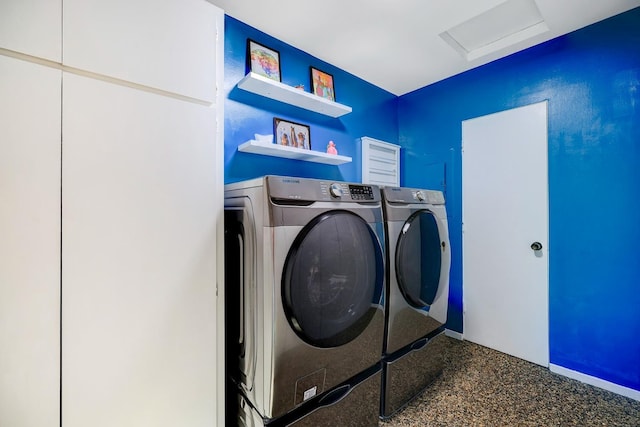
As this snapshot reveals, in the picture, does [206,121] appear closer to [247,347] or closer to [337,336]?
[247,347]

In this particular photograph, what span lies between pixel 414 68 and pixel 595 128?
1464 millimetres

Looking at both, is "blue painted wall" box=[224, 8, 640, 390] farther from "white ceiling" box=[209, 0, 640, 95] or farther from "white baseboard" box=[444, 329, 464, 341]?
"white baseboard" box=[444, 329, 464, 341]

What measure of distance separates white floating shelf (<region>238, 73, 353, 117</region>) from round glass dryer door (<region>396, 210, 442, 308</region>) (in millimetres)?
1176

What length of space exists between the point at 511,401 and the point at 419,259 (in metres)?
1.11

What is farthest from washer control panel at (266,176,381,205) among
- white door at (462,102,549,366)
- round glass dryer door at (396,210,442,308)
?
white door at (462,102,549,366)

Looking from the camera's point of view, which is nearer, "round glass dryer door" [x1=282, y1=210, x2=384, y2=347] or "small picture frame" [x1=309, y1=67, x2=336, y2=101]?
"round glass dryer door" [x1=282, y1=210, x2=384, y2=347]

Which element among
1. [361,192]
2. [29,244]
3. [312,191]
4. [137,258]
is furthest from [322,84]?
[29,244]

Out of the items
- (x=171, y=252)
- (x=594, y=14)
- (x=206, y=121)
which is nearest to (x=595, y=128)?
(x=594, y=14)

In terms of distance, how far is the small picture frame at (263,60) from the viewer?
1982 mm

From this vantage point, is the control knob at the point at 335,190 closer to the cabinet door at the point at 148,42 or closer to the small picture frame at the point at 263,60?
the cabinet door at the point at 148,42

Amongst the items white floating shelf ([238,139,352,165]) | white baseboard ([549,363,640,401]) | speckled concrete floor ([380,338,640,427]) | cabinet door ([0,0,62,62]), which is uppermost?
cabinet door ([0,0,62,62])

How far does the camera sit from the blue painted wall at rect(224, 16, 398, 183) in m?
1.93

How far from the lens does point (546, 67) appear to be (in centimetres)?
221

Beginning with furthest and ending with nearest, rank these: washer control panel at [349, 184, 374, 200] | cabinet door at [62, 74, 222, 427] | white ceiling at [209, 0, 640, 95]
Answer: white ceiling at [209, 0, 640, 95] < washer control panel at [349, 184, 374, 200] < cabinet door at [62, 74, 222, 427]
